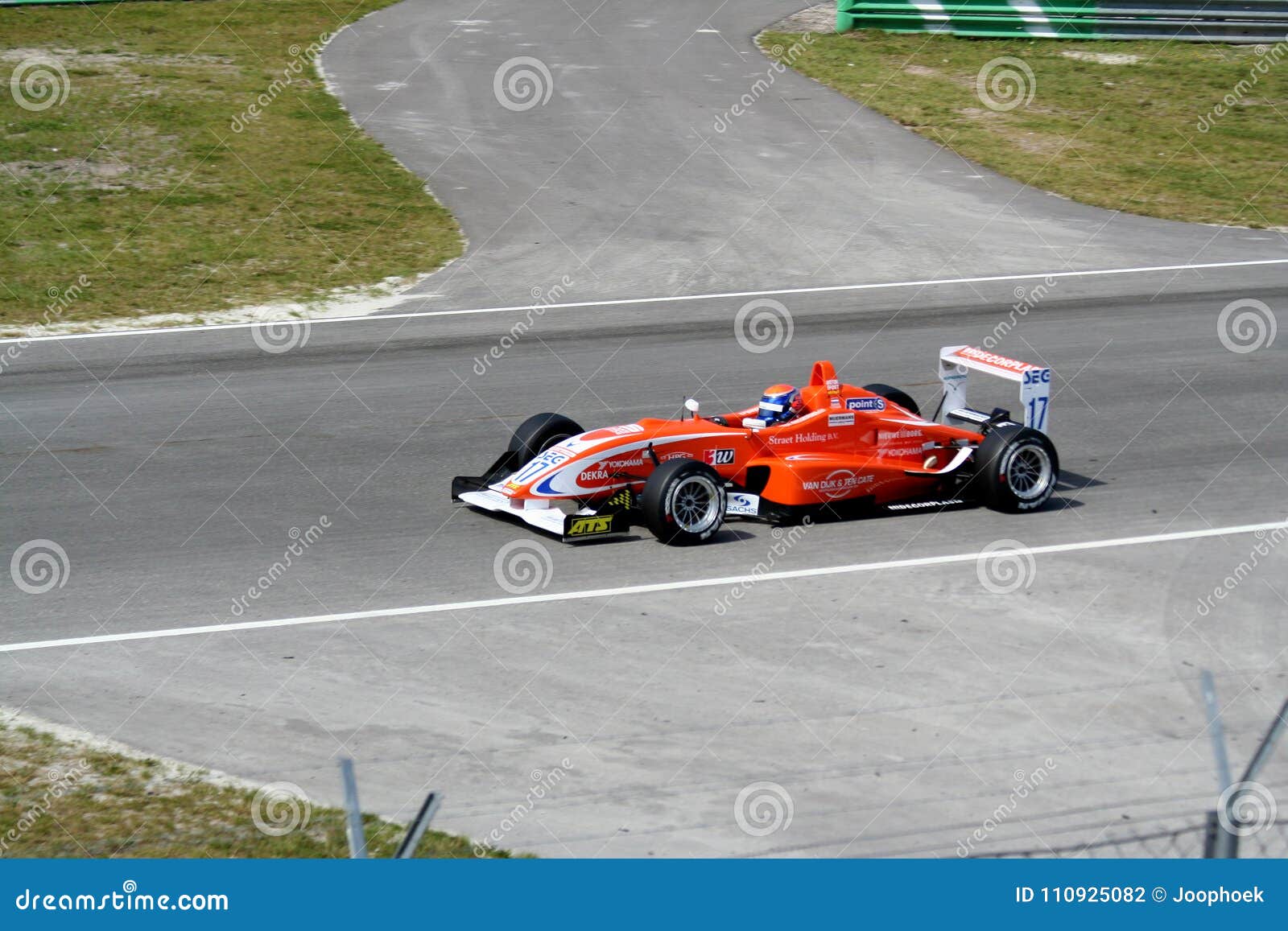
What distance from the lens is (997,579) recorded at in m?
10.0

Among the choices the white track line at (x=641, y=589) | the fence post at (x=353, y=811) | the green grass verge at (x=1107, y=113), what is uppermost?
the green grass verge at (x=1107, y=113)

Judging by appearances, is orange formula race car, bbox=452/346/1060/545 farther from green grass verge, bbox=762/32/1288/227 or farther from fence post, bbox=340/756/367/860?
green grass verge, bbox=762/32/1288/227

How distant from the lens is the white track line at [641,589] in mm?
9156

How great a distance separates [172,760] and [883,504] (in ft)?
19.0

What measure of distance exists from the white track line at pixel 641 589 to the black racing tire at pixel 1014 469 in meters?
0.68

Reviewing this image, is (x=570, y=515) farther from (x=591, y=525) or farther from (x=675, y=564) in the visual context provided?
(x=675, y=564)

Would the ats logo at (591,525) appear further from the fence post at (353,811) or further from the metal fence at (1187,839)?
the fence post at (353,811)

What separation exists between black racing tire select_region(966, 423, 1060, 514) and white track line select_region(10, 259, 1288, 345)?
703 centimetres

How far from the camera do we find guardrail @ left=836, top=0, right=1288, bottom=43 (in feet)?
89.7

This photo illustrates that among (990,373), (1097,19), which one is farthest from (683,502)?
(1097,19)

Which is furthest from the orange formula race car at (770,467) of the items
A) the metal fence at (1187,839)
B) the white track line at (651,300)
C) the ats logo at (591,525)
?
the white track line at (651,300)

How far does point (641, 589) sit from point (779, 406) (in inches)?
78.1

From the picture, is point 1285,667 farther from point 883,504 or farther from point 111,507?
point 111,507

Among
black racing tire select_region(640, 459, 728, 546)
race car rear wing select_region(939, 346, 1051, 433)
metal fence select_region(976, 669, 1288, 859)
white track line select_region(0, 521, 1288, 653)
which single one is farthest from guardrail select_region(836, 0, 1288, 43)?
metal fence select_region(976, 669, 1288, 859)
